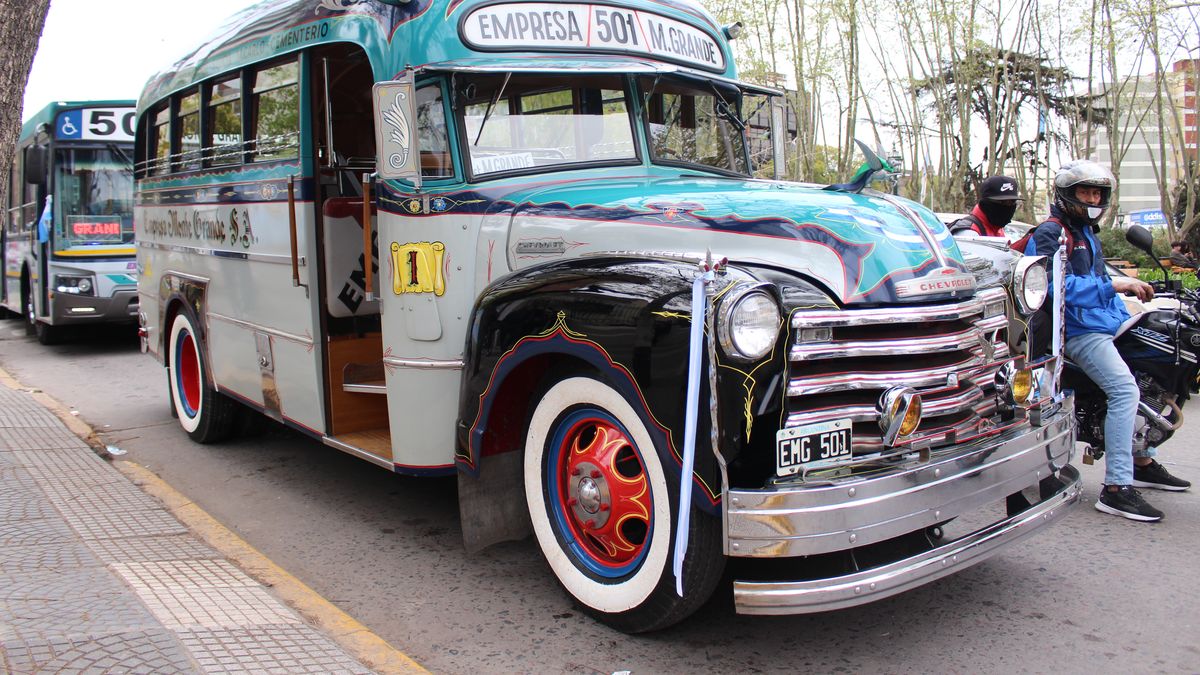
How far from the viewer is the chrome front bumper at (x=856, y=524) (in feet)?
9.91

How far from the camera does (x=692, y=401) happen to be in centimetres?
307

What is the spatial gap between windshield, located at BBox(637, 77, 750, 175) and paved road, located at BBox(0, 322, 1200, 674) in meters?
2.17

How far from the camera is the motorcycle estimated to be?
5.23 meters

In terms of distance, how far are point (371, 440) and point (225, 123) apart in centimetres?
247

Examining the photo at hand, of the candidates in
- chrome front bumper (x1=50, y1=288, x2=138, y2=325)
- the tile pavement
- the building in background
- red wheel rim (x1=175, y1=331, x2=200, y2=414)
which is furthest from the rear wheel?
the building in background

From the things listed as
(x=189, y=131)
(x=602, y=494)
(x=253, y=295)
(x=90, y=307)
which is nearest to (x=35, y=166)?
(x=90, y=307)

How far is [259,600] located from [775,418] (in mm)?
2240

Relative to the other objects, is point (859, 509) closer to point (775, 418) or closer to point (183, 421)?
point (775, 418)

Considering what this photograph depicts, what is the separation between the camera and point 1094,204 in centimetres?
498

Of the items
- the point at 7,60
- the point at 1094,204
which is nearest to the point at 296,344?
the point at 7,60

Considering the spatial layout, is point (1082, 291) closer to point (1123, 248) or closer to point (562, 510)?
point (562, 510)

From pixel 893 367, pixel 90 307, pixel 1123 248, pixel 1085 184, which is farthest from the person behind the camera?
pixel 1123 248

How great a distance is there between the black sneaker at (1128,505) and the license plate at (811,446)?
2.69 metres

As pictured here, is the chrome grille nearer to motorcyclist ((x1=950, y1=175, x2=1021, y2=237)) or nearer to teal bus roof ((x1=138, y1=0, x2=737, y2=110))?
teal bus roof ((x1=138, y1=0, x2=737, y2=110))
